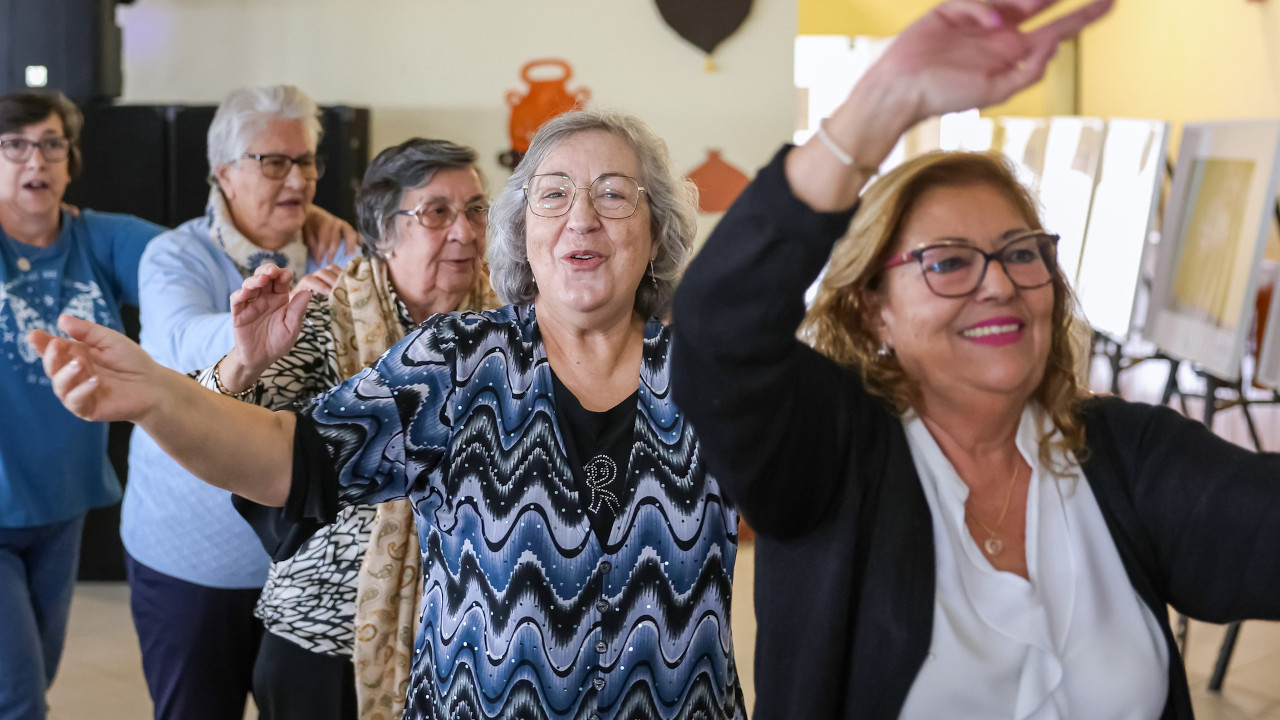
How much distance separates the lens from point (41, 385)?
3.03m

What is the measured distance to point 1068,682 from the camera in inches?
51.7

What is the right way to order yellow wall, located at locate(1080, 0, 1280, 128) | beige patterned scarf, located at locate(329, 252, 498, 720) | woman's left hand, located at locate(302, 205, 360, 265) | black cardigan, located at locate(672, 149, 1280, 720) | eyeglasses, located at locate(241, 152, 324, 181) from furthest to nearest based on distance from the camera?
yellow wall, located at locate(1080, 0, 1280, 128), woman's left hand, located at locate(302, 205, 360, 265), eyeglasses, located at locate(241, 152, 324, 181), beige patterned scarf, located at locate(329, 252, 498, 720), black cardigan, located at locate(672, 149, 1280, 720)

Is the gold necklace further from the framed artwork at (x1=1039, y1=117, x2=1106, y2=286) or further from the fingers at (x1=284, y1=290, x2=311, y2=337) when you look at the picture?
the framed artwork at (x1=1039, y1=117, x2=1106, y2=286)

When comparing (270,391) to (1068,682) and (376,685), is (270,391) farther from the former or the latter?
(1068,682)

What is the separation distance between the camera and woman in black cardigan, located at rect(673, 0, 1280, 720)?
126cm

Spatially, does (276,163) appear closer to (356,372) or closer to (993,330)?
(356,372)

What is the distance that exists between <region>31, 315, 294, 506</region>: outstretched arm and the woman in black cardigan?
0.57m

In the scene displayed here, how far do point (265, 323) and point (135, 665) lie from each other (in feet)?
9.94

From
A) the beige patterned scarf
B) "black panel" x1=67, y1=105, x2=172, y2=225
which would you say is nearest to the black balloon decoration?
"black panel" x1=67, y1=105, x2=172, y2=225

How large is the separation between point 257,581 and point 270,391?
0.71m

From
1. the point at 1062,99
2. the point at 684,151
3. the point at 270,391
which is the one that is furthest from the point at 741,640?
the point at 1062,99

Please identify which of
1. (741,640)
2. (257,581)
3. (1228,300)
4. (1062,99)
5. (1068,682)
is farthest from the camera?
(1062,99)

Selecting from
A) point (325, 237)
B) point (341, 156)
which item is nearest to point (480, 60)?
point (341, 156)

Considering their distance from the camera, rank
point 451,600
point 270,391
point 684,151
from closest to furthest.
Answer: point 451,600 < point 270,391 < point 684,151
